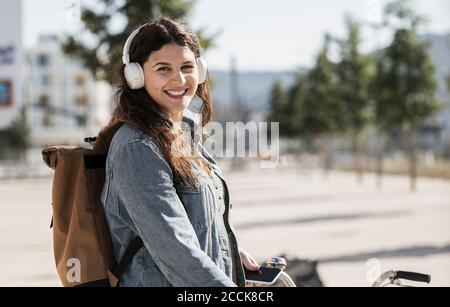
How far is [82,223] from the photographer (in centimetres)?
166

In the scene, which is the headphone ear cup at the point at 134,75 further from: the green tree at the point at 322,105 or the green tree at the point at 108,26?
the green tree at the point at 322,105

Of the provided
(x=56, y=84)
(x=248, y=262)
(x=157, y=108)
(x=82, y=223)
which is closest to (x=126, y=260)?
(x=82, y=223)

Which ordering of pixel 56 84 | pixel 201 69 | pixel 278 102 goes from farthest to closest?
pixel 56 84
pixel 278 102
pixel 201 69

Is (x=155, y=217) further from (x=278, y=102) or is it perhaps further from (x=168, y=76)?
(x=278, y=102)

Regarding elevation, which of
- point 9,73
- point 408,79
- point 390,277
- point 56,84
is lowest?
point 390,277

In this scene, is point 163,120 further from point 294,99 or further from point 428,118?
point 294,99

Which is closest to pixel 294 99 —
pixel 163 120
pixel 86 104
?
pixel 86 104

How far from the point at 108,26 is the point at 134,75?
10166 mm

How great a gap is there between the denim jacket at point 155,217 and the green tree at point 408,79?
61.1 ft

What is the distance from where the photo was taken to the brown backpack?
1.67 m

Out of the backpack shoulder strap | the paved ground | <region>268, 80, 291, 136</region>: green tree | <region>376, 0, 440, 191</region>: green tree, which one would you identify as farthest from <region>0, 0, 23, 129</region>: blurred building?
the backpack shoulder strap

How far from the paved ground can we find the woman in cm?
183

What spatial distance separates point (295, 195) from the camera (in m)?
19.8
